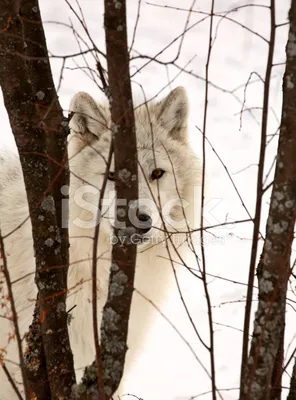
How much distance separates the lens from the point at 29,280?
137 inches

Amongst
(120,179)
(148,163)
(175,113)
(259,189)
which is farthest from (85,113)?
(259,189)

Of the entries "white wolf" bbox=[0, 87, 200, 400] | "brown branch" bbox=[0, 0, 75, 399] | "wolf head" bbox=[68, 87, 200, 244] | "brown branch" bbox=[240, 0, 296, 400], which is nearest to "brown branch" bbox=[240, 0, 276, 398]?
"brown branch" bbox=[240, 0, 296, 400]

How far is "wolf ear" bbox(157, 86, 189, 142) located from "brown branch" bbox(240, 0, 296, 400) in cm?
225

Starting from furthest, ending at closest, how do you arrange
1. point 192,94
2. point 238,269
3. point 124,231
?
point 192,94 < point 238,269 < point 124,231

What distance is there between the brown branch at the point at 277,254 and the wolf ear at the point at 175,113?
2.25 meters

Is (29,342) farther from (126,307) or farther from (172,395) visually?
(172,395)

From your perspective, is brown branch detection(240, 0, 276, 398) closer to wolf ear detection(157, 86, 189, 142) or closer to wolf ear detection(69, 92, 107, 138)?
wolf ear detection(69, 92, 107, 138)

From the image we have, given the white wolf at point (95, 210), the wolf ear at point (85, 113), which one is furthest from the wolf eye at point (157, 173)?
the wolf ear at point (85, 113)

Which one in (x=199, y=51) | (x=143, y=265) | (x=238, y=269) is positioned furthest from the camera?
(x=199, y=51)

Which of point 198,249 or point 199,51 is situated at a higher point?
point 199,51

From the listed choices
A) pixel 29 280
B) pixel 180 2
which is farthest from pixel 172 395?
pixel 180 2

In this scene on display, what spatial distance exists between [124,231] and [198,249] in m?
2.50

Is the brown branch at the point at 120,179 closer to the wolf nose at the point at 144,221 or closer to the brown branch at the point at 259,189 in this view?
the brown branch at the point at 259,189

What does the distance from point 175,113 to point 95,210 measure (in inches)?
38.8
